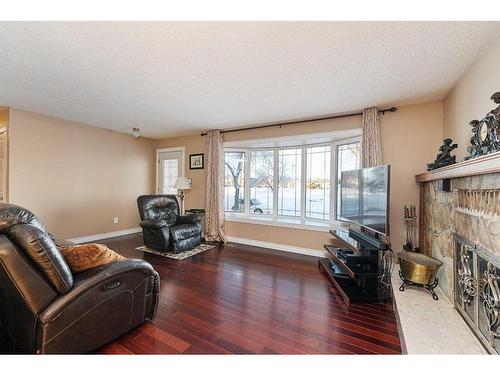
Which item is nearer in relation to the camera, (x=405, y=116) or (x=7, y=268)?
(x=7, y=268)

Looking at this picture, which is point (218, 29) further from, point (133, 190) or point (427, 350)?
point (133, 190)

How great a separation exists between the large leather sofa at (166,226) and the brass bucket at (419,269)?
316cm

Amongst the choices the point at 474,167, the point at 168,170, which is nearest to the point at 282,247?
the point at 474,167

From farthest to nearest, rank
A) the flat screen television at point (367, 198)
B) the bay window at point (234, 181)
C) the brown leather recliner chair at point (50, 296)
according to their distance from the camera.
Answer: the bay window at point (234, 181) → the flat screen television at point (367, 198) → the brown leather recliner chair at point (50, 296)

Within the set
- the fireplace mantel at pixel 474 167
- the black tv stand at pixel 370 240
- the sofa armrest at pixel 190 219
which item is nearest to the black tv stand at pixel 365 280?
the black tv stand at pixel 370 240

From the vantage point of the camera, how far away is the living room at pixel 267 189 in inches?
57.6

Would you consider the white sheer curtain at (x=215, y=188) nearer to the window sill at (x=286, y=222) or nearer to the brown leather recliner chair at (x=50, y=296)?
the window sill at (x=286, y=222)

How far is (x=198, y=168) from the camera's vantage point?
496 centimetres

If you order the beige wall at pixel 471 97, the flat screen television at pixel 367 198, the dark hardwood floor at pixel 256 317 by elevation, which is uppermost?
the beige wall at pixel 471 97

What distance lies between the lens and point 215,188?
4504mm

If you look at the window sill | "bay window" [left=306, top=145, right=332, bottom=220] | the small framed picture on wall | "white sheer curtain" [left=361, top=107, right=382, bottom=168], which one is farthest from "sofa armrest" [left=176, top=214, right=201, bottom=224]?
"white sheer curtain" [left=361, top=107, right=382, bottom=168]

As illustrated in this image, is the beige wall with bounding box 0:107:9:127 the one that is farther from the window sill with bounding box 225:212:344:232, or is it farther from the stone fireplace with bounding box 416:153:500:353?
the stone fireplace with bounding box 416:153:500:353

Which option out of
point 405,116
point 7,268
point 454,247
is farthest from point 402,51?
point 7,268
